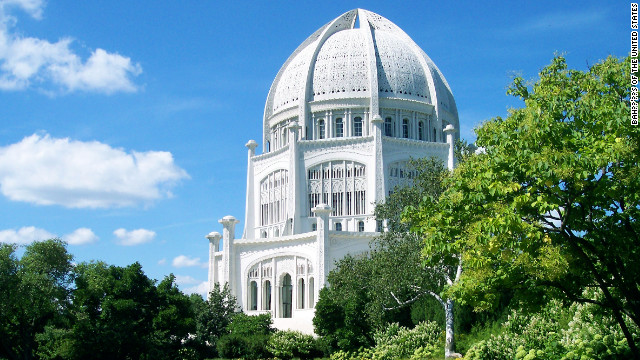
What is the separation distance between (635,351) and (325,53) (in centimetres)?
5346

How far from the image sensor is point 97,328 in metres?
39.2

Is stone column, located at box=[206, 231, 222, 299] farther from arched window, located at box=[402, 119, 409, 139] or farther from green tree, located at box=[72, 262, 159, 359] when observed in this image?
green tree, located at box=[72, 262, 159, 359]

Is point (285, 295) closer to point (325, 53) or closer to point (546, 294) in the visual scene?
point (325, 53)

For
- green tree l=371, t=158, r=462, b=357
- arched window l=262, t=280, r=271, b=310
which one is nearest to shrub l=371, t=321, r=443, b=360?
green tree l=371, t=158, r=462, b=357

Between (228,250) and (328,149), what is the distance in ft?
40.9

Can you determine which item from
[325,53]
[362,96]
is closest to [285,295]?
[362,96]

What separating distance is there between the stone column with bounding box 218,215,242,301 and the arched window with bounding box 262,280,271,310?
2.48 meters

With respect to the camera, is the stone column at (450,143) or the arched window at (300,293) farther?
the stone column at (450,143)

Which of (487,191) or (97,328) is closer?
(487,191)

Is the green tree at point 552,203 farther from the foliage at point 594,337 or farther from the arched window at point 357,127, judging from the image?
the arched window at point 357,127

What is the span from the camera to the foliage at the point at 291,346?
44.1 meters

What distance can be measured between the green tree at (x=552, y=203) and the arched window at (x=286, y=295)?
38.8 metres

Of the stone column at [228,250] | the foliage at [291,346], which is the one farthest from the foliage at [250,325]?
the stone column at [228,250]

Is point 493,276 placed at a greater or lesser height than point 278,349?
greater
